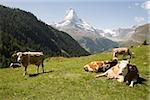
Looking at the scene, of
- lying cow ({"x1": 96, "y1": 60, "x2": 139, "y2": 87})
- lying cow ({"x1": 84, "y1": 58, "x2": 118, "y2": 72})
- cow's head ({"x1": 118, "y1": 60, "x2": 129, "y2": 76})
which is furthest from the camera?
lying cow ({"x1": 84, "y1": 58, "x2": 118, "y2": 72})

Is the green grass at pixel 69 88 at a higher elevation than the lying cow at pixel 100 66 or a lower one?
lower

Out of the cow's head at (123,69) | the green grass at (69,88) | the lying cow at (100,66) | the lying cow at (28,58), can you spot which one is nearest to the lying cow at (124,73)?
the cow's head at (123,69)

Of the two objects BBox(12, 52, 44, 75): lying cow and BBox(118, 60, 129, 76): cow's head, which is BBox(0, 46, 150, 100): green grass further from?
BBox(12, 52, 44, 75): lying cow

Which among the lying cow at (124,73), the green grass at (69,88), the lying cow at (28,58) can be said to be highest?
the lying cow at (28,58)

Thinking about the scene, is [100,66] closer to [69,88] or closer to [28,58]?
[69,88]

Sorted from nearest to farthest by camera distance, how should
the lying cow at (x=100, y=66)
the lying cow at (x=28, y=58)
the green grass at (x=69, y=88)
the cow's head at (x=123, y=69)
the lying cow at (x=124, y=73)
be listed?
the green grass at (x=69, y=88) → the lying cow at (x=124, y=73) → the cow's head at (x=123, y=69) → the lying cow at (x=100, y=66) → the lying cow at (x=28, y=58)

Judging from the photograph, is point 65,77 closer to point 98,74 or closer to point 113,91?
point 98,74

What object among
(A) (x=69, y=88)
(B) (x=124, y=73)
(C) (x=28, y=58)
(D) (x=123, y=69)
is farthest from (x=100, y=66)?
(C) (x=28, y=58)

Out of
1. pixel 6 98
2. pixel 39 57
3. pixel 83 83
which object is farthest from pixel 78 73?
pixel 6 98

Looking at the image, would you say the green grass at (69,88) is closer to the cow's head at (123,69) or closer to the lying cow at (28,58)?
the cow's head at (123,69)

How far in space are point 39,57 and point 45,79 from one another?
799 cm

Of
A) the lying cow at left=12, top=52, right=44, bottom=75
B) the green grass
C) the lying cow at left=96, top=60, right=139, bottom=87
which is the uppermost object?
the lying cow at left=12, top=52, right=44, bottom=75

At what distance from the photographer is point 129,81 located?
30.6 m

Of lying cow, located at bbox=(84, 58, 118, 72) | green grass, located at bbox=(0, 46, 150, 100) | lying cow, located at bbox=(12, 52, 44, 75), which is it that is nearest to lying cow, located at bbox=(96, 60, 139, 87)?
green grass, located at bbox=(0, 46, 150, 100)
